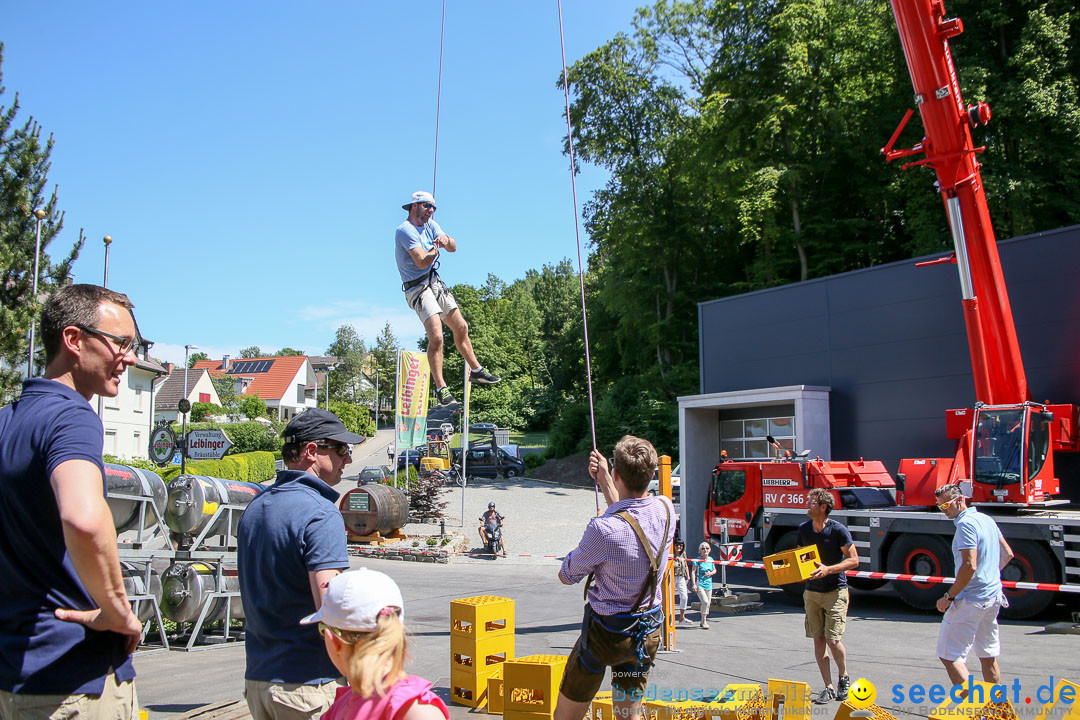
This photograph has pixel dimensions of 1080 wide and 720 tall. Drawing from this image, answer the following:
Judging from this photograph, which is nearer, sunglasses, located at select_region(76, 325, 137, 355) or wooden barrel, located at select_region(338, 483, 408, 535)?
sunglasses, located at select_region(76, 325, 137, 355)

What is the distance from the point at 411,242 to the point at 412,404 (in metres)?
18.3

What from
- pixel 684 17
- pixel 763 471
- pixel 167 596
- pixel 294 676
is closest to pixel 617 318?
pixel 684 17

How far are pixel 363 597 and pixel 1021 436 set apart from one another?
534 inches

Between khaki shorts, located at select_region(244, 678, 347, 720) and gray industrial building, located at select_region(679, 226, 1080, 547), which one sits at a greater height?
gray industrial building, located at select_region(679, 226, 1080, 547)

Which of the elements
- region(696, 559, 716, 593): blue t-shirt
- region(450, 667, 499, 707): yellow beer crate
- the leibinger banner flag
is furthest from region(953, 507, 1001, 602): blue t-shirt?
the leibinger banner flag

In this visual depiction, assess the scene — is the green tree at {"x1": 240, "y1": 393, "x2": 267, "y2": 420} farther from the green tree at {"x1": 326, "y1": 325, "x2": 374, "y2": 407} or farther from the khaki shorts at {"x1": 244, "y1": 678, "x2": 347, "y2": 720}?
the khaki shorts at {"x1": 244, "y1": 678, "x2": 347, "y2": 720}

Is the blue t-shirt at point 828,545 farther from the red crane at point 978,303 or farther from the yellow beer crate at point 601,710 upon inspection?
the red crane at point 978,303

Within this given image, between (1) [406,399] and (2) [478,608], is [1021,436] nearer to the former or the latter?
(2) [478,608]

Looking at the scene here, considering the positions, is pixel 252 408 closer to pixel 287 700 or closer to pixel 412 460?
pixel 412 460

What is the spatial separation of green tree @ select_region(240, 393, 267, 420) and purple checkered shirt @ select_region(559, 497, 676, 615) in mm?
64131

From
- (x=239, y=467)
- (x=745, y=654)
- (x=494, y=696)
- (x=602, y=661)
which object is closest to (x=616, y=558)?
(x=602, y=661)

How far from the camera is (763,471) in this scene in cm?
1555

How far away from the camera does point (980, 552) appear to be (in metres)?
5.81

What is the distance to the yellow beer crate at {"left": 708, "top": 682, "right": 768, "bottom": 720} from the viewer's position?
4590mm
